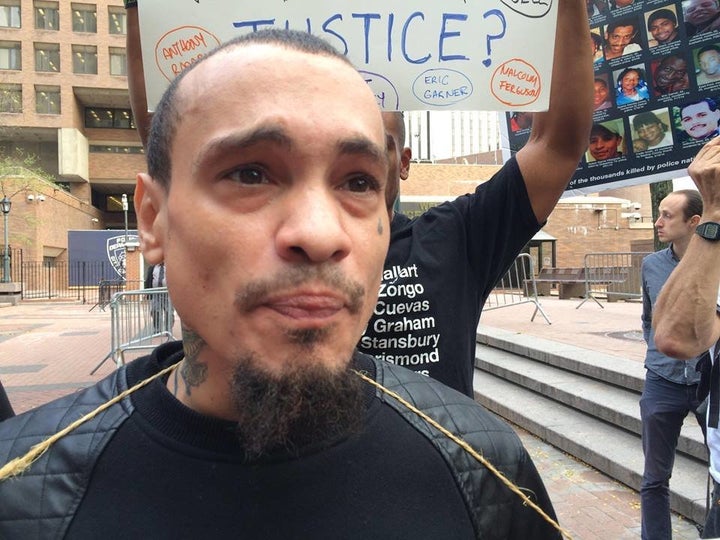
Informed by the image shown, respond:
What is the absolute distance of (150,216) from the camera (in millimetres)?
1024

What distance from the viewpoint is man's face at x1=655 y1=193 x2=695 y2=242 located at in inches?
134

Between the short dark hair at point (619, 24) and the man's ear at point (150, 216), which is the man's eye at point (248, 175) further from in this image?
the short dark hair at point (619, 24)

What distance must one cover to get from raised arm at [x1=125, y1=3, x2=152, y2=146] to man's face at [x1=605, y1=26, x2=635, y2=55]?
78.3 inches

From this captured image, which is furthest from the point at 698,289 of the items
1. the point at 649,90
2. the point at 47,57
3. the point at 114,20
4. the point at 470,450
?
the point at 47,57

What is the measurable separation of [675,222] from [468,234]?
2.17 m

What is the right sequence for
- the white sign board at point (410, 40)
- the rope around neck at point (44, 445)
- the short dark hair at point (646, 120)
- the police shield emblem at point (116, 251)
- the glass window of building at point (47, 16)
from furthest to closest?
the glass window of building at point (47, 16), the police shield emblem at point (116, 251), the short dark hair at point (646, 120), the white sign board at point (410, 40), the rope around neck at point (44, 445)

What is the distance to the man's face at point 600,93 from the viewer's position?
8.21 ft

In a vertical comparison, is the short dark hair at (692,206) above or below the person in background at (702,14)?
below

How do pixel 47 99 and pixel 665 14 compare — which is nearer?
pixel 665 14

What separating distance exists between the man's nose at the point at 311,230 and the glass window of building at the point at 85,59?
4504 centimetres

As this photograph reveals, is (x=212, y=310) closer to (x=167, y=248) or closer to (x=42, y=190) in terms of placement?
(x=167, y=248)

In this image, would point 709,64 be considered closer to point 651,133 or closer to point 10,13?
point 651,133

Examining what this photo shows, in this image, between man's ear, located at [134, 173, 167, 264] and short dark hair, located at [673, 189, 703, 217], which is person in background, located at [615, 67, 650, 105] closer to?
short dark hair, located at [673, 189, 703, 217]

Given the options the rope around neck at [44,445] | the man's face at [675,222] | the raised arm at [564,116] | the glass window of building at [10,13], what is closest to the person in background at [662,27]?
the raised arm at [564,116]
